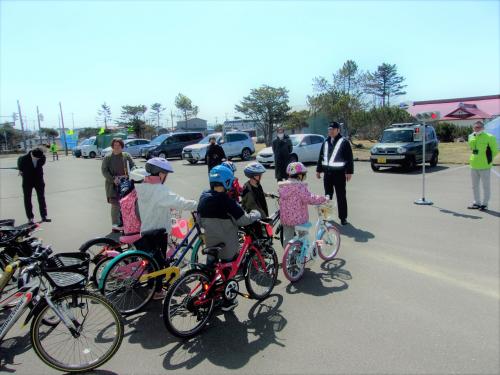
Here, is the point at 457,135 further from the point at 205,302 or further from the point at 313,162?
the point at 205,302

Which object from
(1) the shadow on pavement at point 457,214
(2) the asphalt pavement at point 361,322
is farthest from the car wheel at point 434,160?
(2) the asphalt pavement at point 361,322

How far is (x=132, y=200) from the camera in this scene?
14.3ft

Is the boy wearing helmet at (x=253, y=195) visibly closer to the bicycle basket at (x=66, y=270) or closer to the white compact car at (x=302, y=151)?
the bicycle basket at (x=66, y=270)

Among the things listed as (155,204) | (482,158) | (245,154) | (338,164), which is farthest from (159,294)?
(245,154)

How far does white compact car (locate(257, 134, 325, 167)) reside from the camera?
60.2 ft

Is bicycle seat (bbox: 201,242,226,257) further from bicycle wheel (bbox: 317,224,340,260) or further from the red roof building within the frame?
the red roof building

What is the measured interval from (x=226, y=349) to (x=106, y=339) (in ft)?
3.54

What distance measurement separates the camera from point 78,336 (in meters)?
3.26

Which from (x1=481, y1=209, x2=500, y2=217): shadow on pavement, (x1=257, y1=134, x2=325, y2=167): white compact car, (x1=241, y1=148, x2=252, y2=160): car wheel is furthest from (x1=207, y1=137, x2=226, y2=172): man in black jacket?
(x1=241, y1=148, x2=252, y2=160): car wheel

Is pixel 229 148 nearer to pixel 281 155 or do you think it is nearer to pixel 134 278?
pixel 281 155

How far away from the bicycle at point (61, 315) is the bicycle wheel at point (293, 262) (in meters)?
2.09

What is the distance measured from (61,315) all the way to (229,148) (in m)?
19.7

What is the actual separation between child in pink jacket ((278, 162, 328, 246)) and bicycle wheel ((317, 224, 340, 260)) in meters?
0.57

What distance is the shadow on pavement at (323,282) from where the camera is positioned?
4.54 m
